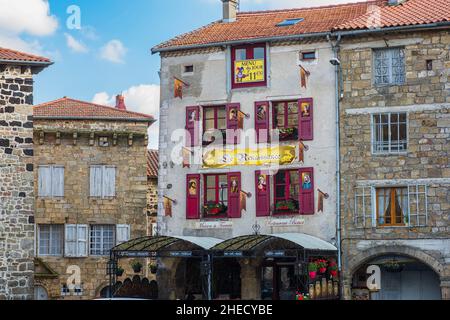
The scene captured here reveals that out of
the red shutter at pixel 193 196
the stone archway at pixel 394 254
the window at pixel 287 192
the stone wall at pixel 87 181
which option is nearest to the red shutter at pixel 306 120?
the window at pixel 287 192

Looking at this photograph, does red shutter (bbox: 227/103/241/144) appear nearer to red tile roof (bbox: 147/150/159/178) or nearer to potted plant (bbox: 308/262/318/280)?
potted plant (bbox: 308/262/318/280)

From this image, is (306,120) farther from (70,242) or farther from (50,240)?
(50,240)

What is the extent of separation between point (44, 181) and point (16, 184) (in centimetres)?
892

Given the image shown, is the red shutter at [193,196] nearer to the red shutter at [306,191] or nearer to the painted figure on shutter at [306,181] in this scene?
the red shutter at [306,191]

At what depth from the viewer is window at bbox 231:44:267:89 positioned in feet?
102

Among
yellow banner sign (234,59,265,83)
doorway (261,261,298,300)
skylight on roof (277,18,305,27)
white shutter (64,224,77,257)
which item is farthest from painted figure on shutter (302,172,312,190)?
white shutter (64,224,77,257)

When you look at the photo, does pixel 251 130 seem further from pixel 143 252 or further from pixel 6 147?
pixel 6 147

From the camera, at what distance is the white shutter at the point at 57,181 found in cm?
3709

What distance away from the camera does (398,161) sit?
2864 centimetres

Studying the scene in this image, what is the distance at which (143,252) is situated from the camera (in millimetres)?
28391

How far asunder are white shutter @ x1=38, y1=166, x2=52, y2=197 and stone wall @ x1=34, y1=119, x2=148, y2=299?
0.19 m

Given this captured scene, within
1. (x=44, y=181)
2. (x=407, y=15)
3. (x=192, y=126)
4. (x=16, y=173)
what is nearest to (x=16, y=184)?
(x=16, y=173)
